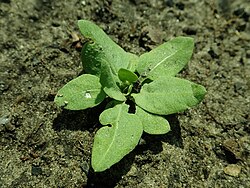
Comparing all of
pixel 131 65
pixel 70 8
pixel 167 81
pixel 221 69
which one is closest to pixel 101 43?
pixel 131 65

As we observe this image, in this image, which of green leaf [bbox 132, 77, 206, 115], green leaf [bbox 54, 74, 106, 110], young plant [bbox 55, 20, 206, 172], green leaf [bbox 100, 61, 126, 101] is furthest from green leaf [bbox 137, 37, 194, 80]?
green leaf [bbox 54, 74, 106, 110]

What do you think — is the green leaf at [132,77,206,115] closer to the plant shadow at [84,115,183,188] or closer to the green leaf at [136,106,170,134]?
the green leaf at [136,106,170,134]

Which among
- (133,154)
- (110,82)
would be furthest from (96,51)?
(133,154)

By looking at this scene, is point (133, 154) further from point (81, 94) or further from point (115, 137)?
point (81, 94)

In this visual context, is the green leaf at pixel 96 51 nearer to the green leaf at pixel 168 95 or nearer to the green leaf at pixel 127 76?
the green leaf at pixel 127 76

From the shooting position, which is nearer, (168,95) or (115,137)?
(115,137)

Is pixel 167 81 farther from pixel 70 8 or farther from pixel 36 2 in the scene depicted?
pixel 36 2
